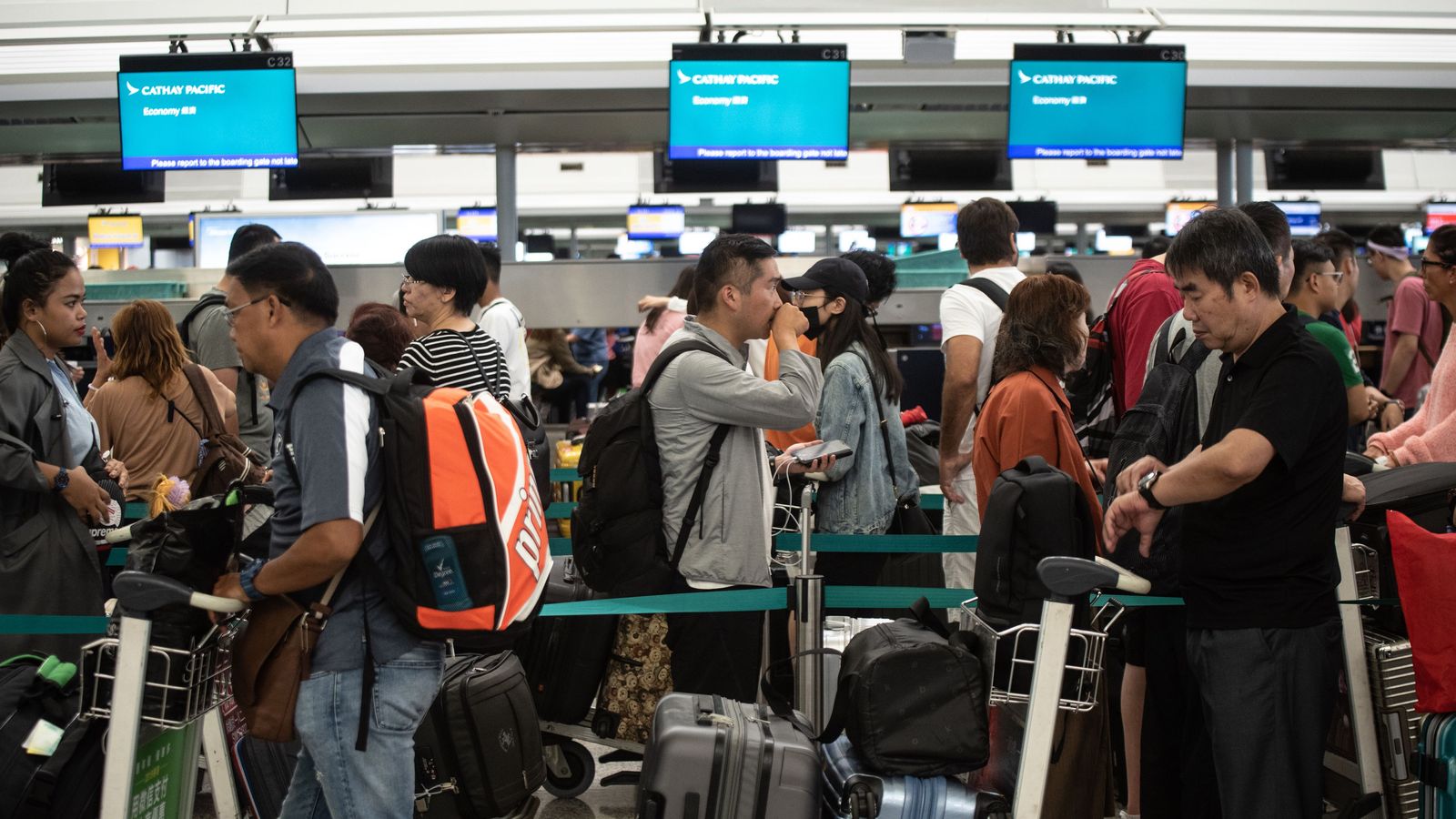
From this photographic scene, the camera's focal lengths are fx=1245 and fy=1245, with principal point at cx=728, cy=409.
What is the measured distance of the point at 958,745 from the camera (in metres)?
2.89

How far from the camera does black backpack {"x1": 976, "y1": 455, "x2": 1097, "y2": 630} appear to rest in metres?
2.81

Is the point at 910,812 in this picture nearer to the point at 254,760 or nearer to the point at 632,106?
the point at 254,760

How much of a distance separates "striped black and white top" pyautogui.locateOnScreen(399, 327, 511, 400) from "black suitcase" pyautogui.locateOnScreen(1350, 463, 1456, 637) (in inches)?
97.2

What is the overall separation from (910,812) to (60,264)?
9.90 ft

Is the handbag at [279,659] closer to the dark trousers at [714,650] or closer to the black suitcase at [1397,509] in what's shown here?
the dark trousers at [714,650]

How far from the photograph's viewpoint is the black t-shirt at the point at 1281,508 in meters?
2.69

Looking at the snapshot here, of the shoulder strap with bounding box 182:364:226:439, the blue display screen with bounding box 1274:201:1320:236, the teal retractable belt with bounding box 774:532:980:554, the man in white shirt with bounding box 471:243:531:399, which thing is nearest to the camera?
the teal retractable belt with bounding box 774:532:980:554

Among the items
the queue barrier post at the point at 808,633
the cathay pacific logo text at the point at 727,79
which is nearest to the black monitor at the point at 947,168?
the cathay pacific logo text at the point at 727,79

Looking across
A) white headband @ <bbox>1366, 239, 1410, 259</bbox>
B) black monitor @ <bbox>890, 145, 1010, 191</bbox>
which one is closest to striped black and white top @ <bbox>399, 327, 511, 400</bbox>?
white headband @ <bbox>1366, 239, 1410, 259</bbox>

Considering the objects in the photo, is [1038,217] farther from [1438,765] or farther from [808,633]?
[1438,765]

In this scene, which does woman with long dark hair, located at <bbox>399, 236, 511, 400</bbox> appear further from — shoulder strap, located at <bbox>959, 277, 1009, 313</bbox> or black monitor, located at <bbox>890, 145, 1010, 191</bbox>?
black monitor, located at <bbox>890, 145, 1010, 191</bbox>

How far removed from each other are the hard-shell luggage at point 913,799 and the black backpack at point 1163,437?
2.42 feet

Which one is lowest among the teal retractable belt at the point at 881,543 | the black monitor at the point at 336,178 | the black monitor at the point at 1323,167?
the teal retractable belt at the point at 881,543

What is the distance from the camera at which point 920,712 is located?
2902mm
